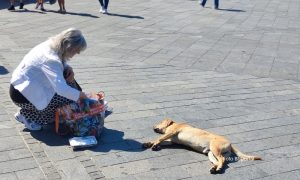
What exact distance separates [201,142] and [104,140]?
1.05 metres

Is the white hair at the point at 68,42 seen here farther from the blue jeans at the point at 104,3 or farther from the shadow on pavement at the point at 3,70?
the blue jeans at the point at 104,3

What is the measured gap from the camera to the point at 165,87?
742 cm

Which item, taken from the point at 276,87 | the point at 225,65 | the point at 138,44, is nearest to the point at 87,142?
the point at 276,87

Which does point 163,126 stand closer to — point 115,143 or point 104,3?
point 115,143

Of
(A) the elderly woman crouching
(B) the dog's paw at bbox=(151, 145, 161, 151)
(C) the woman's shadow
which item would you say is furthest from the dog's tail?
(A) the elderly woman crouching

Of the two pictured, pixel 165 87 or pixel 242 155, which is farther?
pixel 165 87

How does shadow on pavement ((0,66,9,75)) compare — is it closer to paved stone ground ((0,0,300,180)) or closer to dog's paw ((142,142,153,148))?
paved stone ground ((0,0,300,180))

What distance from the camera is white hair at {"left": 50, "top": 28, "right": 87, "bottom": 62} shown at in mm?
4844

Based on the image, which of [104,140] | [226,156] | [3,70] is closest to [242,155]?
[226,156]

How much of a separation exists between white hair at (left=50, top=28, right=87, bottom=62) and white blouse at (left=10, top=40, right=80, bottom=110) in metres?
0.07

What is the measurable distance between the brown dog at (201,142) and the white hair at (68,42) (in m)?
1.24

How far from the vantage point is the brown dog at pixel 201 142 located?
4.84 meters

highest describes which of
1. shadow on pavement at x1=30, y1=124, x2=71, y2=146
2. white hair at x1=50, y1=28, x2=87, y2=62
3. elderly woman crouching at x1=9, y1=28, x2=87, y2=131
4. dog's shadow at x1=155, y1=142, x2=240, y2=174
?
white hair at x1=50, y1=28, x2=87, y2=62

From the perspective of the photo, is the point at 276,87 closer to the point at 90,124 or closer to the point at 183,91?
the point at 183,91
